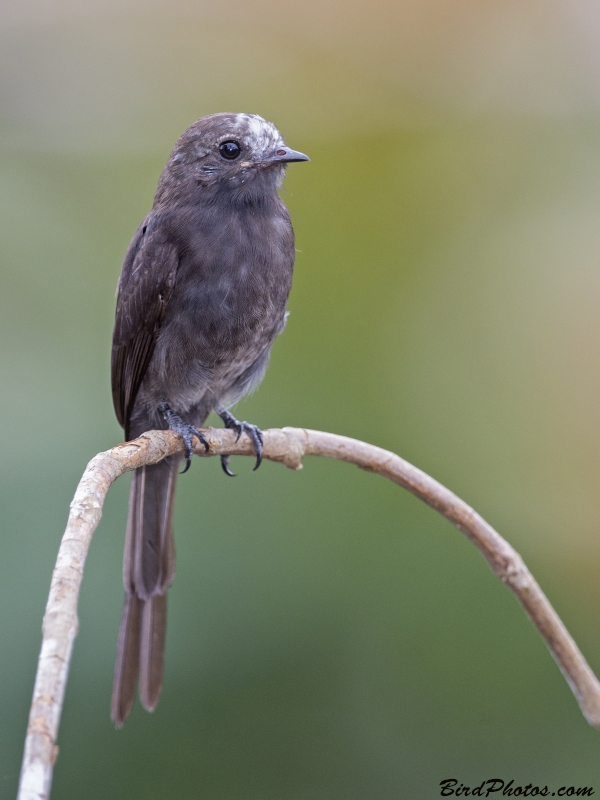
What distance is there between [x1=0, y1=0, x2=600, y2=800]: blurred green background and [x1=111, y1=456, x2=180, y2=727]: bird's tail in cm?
31

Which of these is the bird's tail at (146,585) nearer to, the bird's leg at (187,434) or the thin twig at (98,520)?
the bird's leg at (187,434)

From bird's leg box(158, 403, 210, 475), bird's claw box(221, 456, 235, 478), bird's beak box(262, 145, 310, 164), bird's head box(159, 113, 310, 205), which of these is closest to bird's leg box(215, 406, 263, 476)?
bird's claw box(221, 456, 235, 478)

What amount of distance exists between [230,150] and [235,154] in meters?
0.02

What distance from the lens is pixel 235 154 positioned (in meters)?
3.37

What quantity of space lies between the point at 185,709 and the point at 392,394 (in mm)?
1654

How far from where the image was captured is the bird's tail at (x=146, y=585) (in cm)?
323

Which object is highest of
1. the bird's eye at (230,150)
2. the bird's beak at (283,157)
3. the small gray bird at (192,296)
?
the bird's eye at (230,150)

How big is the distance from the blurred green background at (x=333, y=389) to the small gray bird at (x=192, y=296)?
387 mm

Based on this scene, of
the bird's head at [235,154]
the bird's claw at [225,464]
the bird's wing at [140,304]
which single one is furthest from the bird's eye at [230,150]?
the bird's claw at [225,464]

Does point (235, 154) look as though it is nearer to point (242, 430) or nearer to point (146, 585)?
point (242, 430)

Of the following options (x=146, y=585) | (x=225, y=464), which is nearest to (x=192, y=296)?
(x=225, y=464)

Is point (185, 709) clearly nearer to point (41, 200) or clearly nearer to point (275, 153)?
point (275, 153)

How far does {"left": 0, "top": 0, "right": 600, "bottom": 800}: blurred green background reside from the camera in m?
3.69

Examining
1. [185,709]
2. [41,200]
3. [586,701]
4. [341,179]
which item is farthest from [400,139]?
[586,701]
